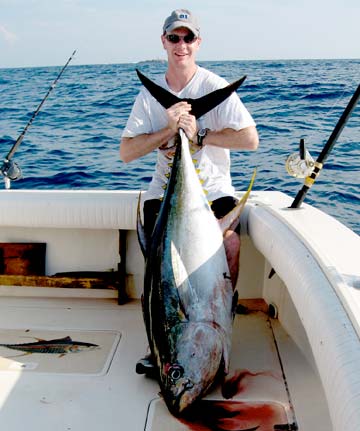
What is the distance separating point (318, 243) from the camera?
2041 millimetres

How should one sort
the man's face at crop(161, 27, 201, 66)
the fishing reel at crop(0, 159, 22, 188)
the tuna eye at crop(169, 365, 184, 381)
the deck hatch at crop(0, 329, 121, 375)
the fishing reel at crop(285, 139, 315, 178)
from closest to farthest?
the tuna eye at crop(169, 365, 184, 381)
the deck hatch at crop(0, 329, 121, 375)
the fishing reel at crop(285, 139, 315, 178)
the man's face at crop(161, 27, 201, 66)
the fishing reel at crop(0, 159, 22, 188)

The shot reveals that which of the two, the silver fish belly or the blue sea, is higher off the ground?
the silver fish belly

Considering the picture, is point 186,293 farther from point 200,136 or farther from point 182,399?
point 200,136

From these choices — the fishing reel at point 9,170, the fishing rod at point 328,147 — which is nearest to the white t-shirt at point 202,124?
the fishing rod at point 328,147

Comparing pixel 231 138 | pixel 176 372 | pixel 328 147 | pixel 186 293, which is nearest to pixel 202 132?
pixel 231 138

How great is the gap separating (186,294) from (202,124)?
0.94m

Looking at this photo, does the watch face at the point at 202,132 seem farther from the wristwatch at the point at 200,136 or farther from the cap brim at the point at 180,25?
the cap brim at the point at 180,25

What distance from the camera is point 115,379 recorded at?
7.23 ft

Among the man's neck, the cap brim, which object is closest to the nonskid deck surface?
the man's neck

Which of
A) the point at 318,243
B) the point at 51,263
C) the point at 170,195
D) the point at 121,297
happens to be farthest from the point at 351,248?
the point at 51,263

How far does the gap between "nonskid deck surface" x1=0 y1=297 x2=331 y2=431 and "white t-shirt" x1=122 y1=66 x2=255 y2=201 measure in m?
0.71

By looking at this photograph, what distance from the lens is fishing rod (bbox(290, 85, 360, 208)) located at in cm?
218

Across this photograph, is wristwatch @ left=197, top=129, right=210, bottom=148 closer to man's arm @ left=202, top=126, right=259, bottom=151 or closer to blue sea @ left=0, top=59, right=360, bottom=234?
man's arm @ left=202, top=126, right=259, bottom=151

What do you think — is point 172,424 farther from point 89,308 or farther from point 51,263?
point 51,263
